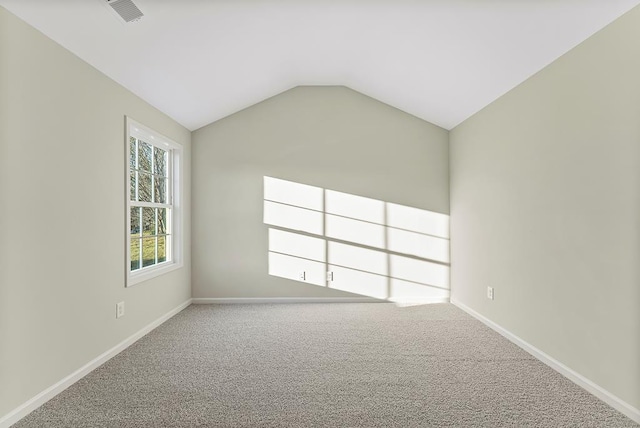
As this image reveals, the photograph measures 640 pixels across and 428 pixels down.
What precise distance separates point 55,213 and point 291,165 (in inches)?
115

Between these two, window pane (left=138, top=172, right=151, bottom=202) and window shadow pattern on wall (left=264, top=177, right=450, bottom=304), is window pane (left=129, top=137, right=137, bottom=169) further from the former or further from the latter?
window shadow pattern on wall (left=264, top=177, right=450, bottom=304)

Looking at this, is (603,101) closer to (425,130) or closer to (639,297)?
(639,297)

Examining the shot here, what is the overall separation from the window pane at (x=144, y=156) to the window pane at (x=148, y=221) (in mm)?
441

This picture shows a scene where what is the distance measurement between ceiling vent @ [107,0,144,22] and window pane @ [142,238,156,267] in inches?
85.1

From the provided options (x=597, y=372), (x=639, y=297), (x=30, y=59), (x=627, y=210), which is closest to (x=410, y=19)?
(x=627, y=210)

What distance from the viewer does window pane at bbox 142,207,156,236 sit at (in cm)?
385

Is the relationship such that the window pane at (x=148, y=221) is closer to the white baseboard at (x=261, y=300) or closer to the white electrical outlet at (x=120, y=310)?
the white electrical outlet at (x=120, y=310)

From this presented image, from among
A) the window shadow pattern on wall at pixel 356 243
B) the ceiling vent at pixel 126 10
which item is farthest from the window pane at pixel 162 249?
the ceiling vent at pixel 126 10

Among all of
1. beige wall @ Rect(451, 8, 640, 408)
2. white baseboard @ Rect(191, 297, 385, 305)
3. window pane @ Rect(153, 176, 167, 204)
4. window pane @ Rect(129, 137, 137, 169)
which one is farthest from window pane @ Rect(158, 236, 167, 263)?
beige wall @ Rect(451, 8, 640, 408)

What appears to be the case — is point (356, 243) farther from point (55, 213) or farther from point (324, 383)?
point (55, 213)

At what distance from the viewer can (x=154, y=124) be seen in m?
3.81

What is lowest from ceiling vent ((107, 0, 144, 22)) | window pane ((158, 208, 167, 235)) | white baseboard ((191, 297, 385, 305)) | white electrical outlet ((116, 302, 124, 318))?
white baseboard ((191, 297, 385, 305))

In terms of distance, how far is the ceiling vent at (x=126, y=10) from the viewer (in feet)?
7.50

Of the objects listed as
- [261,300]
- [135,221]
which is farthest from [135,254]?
[261,300]
